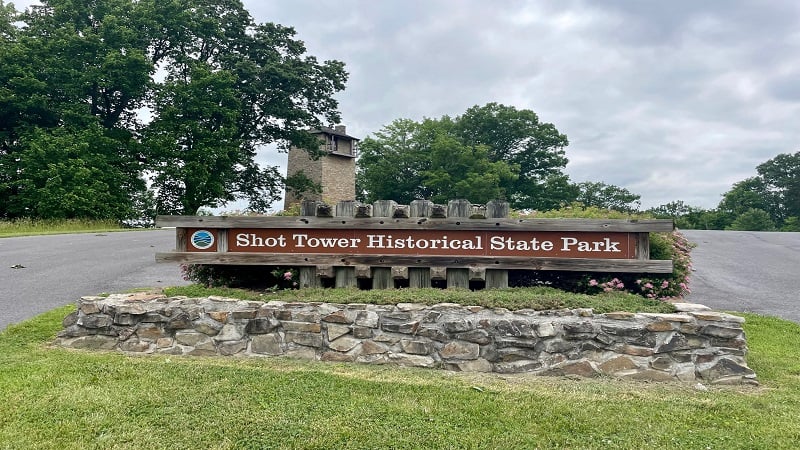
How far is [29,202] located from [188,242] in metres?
19.6

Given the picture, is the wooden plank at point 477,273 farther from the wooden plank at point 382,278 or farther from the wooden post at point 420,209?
the wooden plank at point 382,278

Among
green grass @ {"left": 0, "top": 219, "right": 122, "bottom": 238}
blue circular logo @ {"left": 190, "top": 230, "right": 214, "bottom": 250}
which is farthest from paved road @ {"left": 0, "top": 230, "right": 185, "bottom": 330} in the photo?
green grass @ {"left": 0, "top": 219, "right": 122, "bottom": 238}

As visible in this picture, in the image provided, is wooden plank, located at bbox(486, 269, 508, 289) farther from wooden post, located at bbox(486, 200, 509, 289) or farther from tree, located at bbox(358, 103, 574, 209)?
tree, located at bbox(358, 103, 574, 209)

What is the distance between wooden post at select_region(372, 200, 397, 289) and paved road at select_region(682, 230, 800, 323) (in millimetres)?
5290

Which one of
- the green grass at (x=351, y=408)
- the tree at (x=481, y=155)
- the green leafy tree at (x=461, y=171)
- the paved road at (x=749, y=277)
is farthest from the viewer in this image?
the tree at (x=481, y=155)

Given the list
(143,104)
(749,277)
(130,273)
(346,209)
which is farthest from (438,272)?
(143,104)

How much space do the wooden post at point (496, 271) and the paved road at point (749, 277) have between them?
4255mm

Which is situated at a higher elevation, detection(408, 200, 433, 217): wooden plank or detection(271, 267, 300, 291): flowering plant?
detection(408, 200, 433, 217): wooden plank

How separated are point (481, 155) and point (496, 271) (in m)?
31.5

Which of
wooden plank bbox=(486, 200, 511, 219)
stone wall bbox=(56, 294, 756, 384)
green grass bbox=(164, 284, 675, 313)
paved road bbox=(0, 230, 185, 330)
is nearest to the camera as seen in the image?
stone wall bbox=(56, 294, 756, 384)

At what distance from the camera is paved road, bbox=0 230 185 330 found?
6383mm

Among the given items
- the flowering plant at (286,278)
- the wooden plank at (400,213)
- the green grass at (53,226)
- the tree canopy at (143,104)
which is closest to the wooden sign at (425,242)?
the wooden plank at (400,213)

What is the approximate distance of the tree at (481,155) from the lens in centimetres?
3766

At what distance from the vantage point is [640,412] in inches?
131
